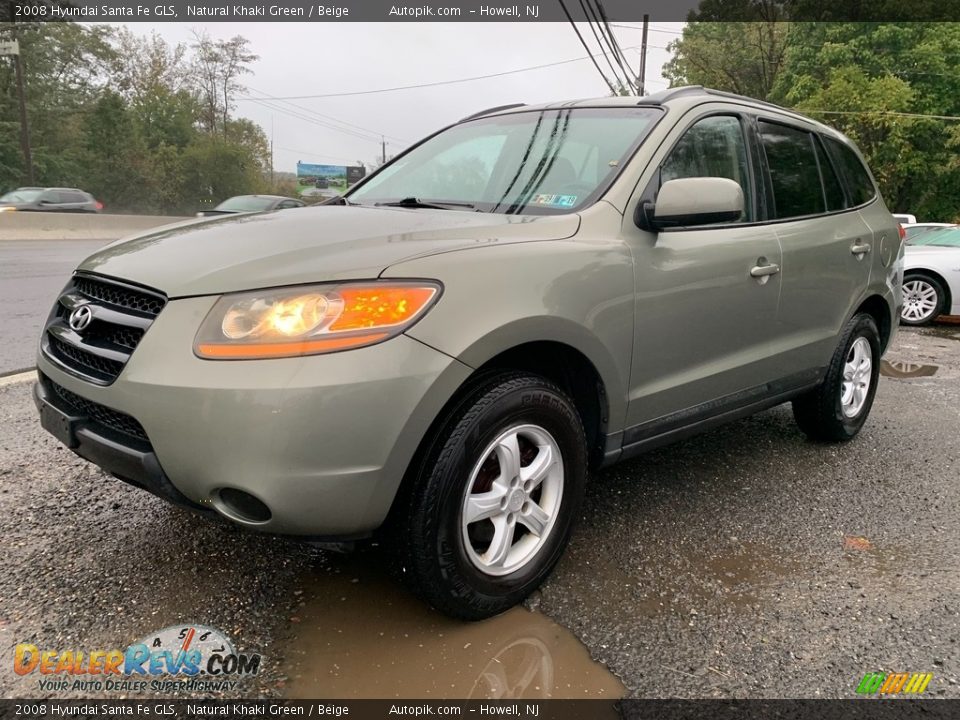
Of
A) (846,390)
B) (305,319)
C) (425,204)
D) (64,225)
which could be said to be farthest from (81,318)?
(64,225)

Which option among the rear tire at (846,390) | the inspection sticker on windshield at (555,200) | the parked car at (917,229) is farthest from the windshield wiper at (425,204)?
the parked car at (917,229)

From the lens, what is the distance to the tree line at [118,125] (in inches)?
1447

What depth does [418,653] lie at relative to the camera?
2.13 meters

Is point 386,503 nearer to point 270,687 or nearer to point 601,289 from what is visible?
point 270,687

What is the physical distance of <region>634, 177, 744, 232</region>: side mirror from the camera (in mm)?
2541

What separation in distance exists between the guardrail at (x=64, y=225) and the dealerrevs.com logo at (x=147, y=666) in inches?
670

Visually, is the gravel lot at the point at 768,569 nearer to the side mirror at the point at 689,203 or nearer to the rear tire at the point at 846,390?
the rear tire at the point at 846,390

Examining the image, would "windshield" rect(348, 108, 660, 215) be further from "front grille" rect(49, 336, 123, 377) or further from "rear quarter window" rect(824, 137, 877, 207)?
"rear quarter window" rect(824, 137, 877, 207)

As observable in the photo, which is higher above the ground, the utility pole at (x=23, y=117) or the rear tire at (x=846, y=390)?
the utility pole at (x=23, y=117)

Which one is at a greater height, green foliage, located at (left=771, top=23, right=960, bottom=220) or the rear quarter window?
green foliage, located at (left=771, top=23, right=960, bottom=220)

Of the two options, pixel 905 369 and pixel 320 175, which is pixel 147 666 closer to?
pixel 905 369

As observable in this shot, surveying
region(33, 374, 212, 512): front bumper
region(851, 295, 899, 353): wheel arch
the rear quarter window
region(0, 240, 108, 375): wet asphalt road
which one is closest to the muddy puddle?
region(33, 374, 212, 512): front bumper

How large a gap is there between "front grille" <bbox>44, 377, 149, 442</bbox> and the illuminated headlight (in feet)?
1.06

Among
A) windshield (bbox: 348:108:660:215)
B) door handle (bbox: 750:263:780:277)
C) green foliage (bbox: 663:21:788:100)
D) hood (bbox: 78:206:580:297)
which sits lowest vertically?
door handle (bbox: 750:263:780:277)
